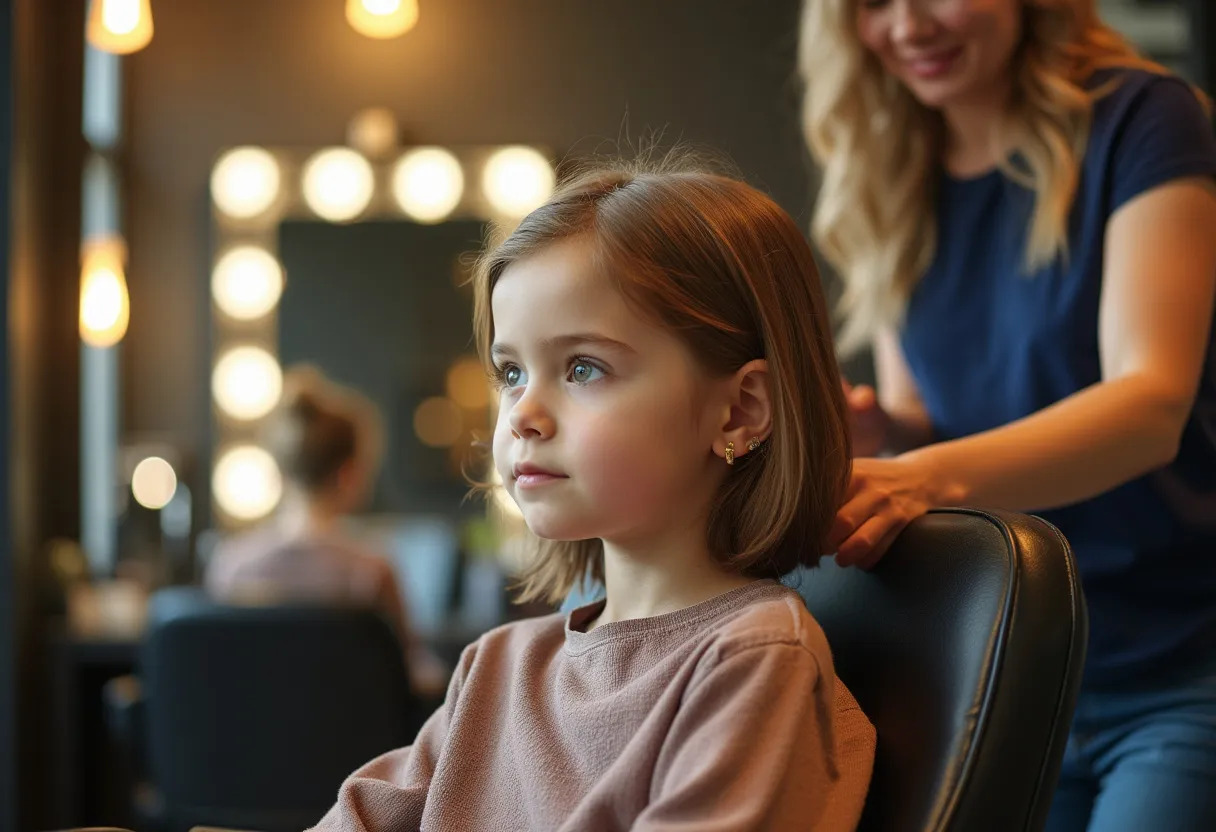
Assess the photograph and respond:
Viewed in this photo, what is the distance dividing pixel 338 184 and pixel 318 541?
1715 mm

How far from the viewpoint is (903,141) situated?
1.50 meters

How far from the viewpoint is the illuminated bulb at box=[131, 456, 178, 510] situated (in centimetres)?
411

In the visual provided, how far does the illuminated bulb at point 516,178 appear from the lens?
4.26 metres

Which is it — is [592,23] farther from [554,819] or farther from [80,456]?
[554,819]

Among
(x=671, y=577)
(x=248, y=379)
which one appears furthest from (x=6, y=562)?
(x=671, y=577)

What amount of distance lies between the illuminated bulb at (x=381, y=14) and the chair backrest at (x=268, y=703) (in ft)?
3.51

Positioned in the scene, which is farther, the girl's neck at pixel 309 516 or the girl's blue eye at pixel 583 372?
the girl's neck at pixel 309 516

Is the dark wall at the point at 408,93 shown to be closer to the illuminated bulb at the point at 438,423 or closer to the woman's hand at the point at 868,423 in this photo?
the illuminated bulb at the point at 438,423

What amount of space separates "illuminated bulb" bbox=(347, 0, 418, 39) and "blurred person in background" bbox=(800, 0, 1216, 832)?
47.2 inches

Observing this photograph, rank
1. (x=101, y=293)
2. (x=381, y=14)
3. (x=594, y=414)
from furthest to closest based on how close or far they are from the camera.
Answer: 1. (x=101, y=293)
2. (x=381, y=14)
3. (x=594, y=414)

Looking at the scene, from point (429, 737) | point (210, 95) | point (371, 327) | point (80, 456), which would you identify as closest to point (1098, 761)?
point (429, 737)

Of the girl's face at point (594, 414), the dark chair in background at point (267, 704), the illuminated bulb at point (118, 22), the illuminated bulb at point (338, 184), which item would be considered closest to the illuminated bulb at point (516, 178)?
the illuminated bulb at point (338, 184)

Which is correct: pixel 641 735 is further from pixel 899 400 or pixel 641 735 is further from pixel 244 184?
pixel 244 184

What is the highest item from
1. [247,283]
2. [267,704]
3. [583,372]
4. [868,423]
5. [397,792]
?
[583,372]
